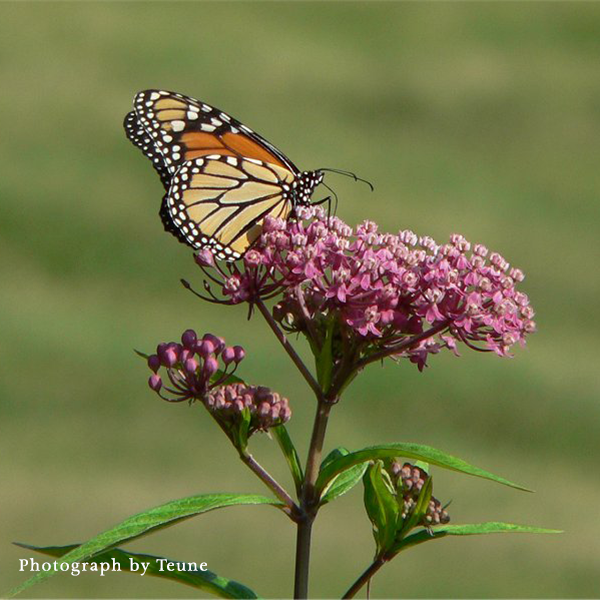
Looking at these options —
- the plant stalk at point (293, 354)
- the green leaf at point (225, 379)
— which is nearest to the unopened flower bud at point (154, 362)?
the green leaf at point (225, 379)

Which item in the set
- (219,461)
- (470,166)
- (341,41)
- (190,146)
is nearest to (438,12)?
(341,41)

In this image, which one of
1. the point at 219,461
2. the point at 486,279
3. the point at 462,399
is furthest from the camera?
the point at 462,399

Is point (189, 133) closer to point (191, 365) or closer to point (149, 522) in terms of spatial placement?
point (191, 365)

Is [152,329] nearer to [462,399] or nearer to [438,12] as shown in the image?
[462,399]

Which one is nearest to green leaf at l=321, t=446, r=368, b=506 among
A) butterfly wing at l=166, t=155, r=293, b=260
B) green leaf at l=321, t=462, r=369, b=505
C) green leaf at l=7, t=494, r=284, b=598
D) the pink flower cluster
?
green leaf at l=321, t=462, r=369, b=505

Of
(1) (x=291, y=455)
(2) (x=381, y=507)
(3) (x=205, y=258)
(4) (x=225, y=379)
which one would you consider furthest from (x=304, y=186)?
(2) (x=381, y=507)

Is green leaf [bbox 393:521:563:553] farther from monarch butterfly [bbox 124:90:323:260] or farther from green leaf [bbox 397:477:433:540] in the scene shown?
monarch butterfly [bbox 124:90:323:260]

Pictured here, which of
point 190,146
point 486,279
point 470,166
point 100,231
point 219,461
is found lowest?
point 486,279
